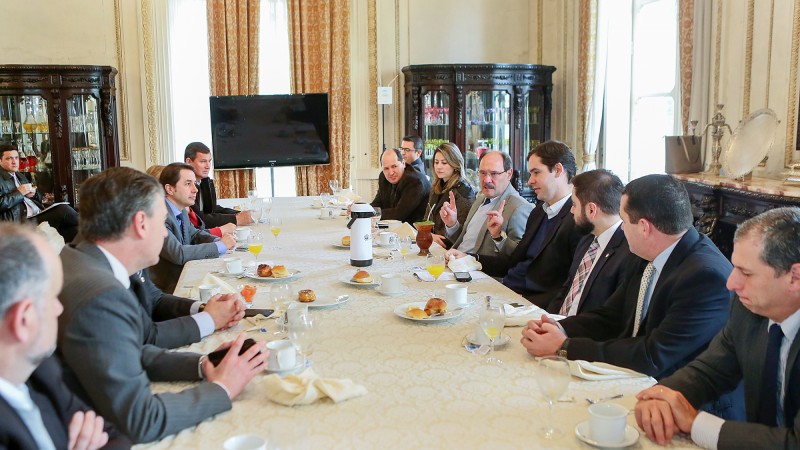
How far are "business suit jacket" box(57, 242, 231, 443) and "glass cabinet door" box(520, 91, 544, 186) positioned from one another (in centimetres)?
718

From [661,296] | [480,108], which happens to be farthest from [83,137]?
[661,296]

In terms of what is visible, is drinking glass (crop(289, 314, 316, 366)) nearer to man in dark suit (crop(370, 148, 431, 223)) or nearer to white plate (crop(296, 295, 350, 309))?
white plate (crop(296, 295, 350, 309))

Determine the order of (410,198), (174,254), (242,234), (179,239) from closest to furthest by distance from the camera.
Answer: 1. (174,254)
2. (179,239)
3. (242,234)
4. (410,198)

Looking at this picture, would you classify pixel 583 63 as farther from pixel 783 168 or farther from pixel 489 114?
pixel 783 168

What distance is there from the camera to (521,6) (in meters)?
9.15

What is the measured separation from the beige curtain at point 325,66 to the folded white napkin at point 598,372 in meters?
7.28

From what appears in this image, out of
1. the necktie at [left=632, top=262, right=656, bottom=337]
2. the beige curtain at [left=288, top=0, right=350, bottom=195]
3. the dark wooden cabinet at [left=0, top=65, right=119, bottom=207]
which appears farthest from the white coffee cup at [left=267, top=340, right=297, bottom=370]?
the beige curtain at [left=288, top=0, right=350, bottom=195]

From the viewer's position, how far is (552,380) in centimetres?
171

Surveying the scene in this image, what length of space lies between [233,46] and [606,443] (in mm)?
8016

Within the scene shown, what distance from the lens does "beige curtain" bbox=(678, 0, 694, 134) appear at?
6.15 metres

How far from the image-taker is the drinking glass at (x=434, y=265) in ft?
10.7

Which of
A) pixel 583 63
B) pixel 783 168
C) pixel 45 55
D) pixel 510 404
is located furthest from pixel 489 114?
pixel 510 404

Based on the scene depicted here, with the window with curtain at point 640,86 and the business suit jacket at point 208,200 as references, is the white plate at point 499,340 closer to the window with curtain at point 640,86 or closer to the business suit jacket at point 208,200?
the business suit jacket at point 208,200

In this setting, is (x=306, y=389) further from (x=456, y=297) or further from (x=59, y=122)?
(x=59, y=122)
